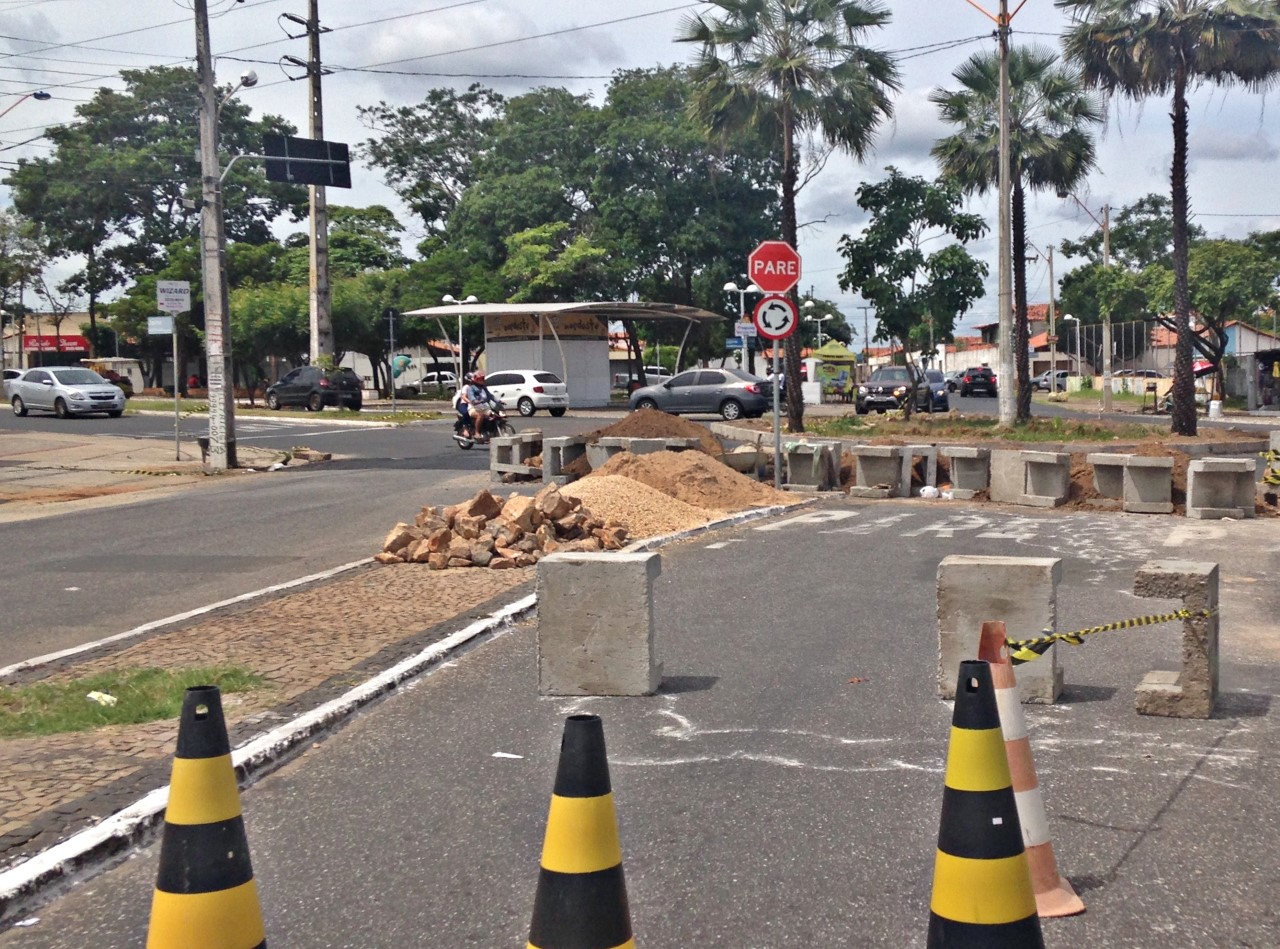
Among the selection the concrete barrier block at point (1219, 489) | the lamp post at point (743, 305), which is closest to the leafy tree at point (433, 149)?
the lamp post at point (743, 305)

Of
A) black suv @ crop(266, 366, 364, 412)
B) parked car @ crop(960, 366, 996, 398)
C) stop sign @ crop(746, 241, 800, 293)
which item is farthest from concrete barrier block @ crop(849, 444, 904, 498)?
parked car @ crop(960, 366, 996, 398)

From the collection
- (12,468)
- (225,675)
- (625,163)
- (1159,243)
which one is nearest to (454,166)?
(625,163)

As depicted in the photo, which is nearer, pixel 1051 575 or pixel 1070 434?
pixel 1051 575

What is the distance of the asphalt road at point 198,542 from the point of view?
10.3 m

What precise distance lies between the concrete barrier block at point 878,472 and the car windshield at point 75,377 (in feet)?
94.2

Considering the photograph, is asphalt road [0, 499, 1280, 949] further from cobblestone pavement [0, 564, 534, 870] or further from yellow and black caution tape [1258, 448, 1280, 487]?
yellow and black caution tape [1258, 448, 1280, 487]

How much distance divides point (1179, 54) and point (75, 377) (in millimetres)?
30547

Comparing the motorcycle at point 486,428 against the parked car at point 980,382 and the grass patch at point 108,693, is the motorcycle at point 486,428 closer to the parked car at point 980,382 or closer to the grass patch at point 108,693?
the grass patch at point 108,693

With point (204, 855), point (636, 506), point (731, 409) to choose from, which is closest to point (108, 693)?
point (204, 855)

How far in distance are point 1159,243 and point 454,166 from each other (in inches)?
1482

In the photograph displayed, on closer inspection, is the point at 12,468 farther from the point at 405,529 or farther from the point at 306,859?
the point at 306,859

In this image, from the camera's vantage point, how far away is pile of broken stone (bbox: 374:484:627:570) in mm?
11773

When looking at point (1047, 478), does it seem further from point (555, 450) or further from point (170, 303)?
point (170, 303)

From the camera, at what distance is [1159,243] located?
240ft
